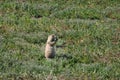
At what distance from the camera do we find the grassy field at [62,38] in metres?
10.8

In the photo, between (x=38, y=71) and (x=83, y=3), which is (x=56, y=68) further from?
(x=83, y=3)

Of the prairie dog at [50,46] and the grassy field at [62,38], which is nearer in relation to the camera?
the grassy field at [62,38]

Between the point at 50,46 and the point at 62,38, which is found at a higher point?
the point at 50,46

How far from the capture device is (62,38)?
1391cm

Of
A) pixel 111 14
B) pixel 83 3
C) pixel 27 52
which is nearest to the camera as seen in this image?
pixel 27 52

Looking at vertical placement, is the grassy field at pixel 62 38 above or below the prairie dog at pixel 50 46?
below

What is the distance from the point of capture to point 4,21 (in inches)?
596

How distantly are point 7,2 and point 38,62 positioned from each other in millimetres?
6992

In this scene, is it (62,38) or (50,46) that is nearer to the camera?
(50,46)

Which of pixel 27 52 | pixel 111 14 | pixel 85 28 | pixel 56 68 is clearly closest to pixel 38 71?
pixel 56 68

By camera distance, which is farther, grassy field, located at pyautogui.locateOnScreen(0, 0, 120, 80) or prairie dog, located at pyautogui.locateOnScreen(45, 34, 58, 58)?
prairie dog, located at pyautogui.locateOnScreen(45, 34, 58, 58)

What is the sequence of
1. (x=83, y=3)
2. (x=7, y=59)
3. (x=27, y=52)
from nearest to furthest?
(x=7, y=59) → (x=27, y=52) → (x=83, y=3)

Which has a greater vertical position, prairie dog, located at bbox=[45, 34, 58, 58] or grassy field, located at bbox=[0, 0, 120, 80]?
prairie dog, located at bbox=[45, 34, 58, 58]

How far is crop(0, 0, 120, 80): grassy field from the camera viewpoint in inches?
427
